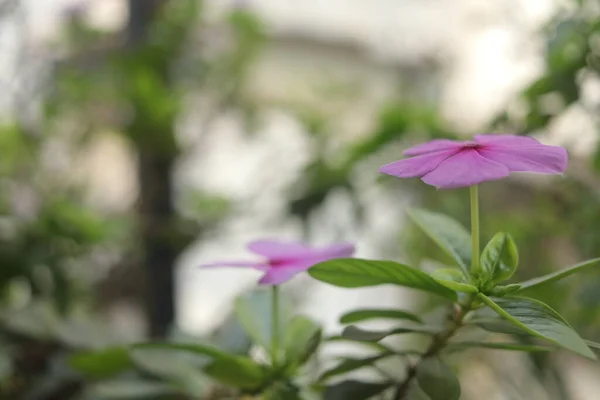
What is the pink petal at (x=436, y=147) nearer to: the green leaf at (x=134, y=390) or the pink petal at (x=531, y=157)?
the pink petal at (x=531, y=157)

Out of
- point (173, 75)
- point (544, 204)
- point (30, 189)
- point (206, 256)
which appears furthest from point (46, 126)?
point (544, 204)

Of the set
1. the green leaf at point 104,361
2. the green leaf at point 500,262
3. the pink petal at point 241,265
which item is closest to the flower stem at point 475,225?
the green leaf at point 500,262

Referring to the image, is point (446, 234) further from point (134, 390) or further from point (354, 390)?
point (134, 390)

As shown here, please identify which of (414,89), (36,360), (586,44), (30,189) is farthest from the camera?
(414,89)

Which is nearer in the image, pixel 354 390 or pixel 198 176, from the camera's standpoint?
pixel 354 390

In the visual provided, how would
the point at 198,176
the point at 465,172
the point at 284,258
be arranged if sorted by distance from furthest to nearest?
the point at 198,176 < the point at 284,258 < the point at 465,172

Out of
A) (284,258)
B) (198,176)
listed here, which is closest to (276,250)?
(284,258)

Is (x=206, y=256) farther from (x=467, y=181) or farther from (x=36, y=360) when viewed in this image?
(x=467, y=181)
